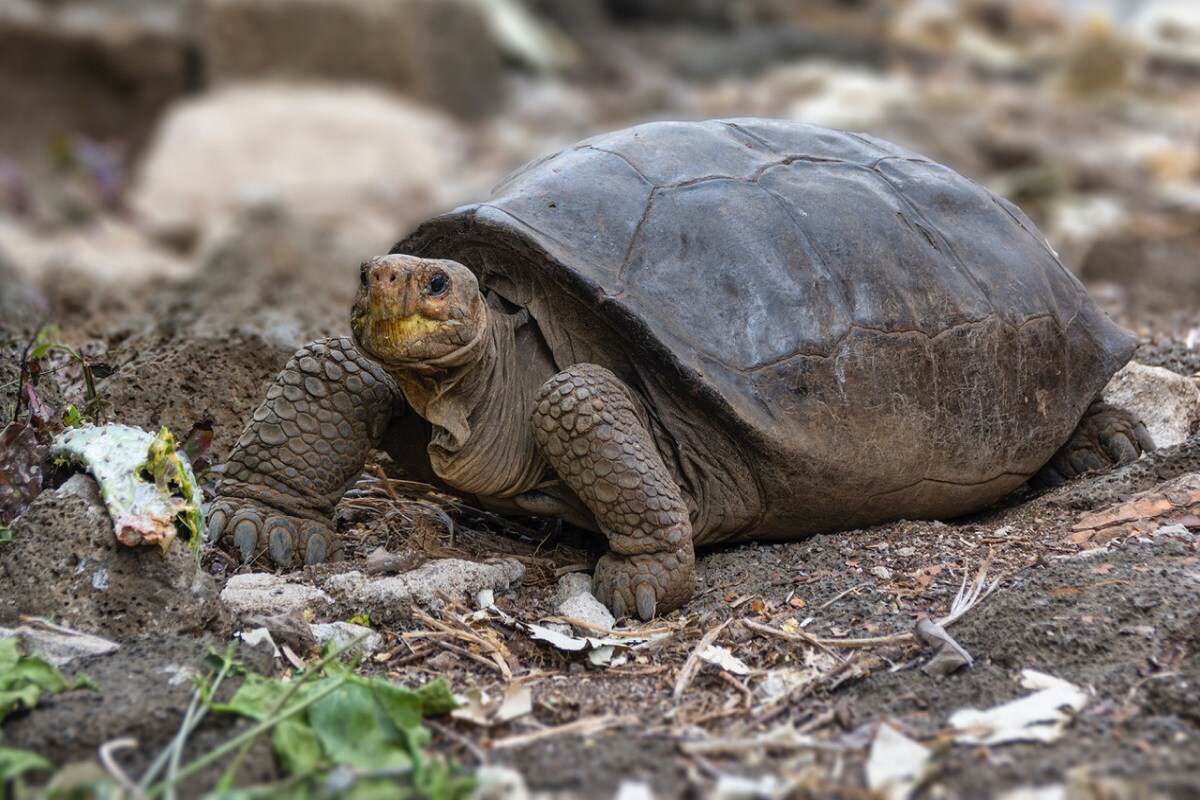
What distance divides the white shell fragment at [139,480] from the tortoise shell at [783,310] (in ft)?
3.11

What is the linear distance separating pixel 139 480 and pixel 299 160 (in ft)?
34.3

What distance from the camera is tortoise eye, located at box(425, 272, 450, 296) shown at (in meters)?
2.92

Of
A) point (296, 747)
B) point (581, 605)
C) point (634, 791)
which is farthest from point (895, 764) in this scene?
point (581, 605)

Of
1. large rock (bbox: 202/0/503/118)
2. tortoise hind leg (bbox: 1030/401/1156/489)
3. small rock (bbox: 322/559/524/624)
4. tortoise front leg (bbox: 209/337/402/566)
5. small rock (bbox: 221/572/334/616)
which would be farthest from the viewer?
large rock (bbox: 202/0/503/118)

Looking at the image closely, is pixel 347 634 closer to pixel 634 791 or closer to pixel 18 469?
pixel 18 469

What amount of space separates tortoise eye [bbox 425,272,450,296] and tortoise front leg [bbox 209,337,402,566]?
0.44 meters

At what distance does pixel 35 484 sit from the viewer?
276cm

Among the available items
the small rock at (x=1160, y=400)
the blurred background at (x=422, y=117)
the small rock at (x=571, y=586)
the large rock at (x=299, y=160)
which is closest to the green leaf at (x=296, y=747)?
the small rock at (x=571, y=586)

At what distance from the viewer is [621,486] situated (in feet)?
9.89

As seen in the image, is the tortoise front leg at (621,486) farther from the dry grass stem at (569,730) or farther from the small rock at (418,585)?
the dry grass stem at (569,730)

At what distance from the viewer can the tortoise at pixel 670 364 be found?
3.03 metres

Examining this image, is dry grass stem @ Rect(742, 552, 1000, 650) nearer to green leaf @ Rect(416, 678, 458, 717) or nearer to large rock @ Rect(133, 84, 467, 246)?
green leaf @ Rect(416, 678, 458, 717)

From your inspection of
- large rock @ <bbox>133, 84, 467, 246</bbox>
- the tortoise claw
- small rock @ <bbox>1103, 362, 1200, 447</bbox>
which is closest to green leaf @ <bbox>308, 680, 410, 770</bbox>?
the tortoise claw

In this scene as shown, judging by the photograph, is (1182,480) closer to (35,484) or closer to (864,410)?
(864,410)
